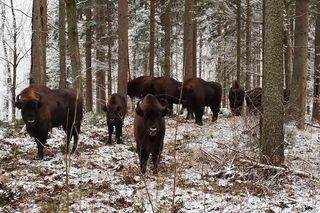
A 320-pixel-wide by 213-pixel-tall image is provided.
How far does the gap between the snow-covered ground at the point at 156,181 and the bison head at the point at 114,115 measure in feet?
2.59

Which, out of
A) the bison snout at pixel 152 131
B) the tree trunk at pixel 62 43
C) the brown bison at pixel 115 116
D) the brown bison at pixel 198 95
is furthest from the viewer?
the tree trunk at pixel 62 43

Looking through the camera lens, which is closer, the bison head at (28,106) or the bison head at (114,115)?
the bison head at (28,106)

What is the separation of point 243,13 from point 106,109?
14987 millimetres

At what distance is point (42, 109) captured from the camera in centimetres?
959

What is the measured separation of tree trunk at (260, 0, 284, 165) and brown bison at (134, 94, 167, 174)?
6.08ft

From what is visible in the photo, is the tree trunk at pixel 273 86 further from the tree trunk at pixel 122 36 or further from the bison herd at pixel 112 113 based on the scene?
the tree trunk at pixel 122 36

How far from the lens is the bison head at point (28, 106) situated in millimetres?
9172

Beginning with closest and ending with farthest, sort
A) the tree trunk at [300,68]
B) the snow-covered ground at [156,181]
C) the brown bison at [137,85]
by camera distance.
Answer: the snow-covered ground at [156,181] → the tree trunk at [300,68] → the brown bison at [137,85]

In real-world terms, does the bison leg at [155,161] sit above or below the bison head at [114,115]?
below

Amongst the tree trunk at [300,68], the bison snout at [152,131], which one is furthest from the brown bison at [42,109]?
the tree trunk at [300,68]

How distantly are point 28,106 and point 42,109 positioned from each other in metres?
0.43

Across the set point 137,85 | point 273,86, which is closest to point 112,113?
point 273,86

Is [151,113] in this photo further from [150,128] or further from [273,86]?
[273,86]

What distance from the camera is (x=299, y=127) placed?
500 inches
